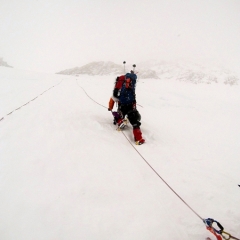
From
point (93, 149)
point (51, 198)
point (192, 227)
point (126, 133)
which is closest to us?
point (192, 227)

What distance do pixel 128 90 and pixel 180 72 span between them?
35581 mm

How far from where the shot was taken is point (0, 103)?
7828 millimetres

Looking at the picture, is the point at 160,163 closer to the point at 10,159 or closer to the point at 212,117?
the point at 10,159

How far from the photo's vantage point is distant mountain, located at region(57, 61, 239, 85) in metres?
30.2

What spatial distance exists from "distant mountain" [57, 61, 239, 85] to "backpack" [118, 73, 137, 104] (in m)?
26.3

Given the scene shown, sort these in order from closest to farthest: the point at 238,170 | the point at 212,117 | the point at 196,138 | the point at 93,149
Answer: the point at 93,149 < the point at 238,170 < the point at 196,138 < the point at 212,117

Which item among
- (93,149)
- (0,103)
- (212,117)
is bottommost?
(212,117)

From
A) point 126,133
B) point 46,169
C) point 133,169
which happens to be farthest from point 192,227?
point 126,133

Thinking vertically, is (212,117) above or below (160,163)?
below

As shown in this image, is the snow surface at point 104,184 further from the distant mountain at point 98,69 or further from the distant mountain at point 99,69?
the distant mountain at point 98,69

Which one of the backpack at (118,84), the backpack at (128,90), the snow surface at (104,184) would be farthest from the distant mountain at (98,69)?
the snow surface at (104,184)

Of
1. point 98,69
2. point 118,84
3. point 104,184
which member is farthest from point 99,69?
point 104,184

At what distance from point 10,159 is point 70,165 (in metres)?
1.19

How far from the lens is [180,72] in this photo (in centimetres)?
3741
